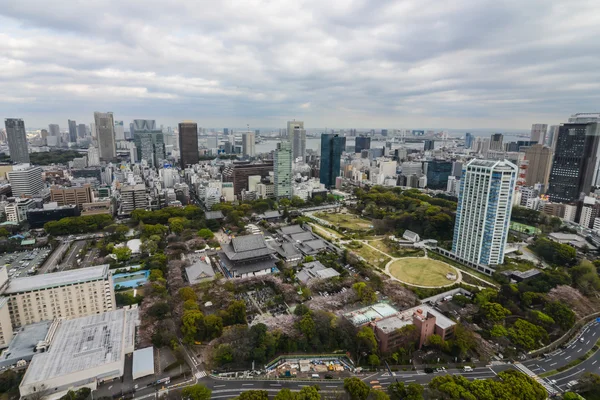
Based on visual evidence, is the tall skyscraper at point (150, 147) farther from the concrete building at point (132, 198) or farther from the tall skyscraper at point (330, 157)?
the tall skyscraper at point (330, 157)

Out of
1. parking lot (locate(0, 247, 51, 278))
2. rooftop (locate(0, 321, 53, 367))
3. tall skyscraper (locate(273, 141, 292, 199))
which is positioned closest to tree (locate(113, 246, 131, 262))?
parking lot (locate(0, 247, 51, 278))

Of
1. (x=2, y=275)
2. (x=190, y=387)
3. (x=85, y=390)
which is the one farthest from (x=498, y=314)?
(x=2, y=275)

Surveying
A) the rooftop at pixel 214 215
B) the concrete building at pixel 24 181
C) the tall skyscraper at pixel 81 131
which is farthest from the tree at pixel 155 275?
the tall skyscraper at pixel 81 131

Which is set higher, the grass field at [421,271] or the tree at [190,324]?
the tree at [190,324]

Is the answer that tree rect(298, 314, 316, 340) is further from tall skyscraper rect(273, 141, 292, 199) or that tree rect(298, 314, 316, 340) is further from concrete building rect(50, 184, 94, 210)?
concrete building rect(50, 184, 94, 210)

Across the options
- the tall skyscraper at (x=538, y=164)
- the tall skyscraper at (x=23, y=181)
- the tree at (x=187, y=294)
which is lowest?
the tree at (x=187, y=294)

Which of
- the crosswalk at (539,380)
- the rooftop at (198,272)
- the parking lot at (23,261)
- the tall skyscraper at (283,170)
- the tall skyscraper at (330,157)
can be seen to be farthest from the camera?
the tall skyscraper at (330,157)
